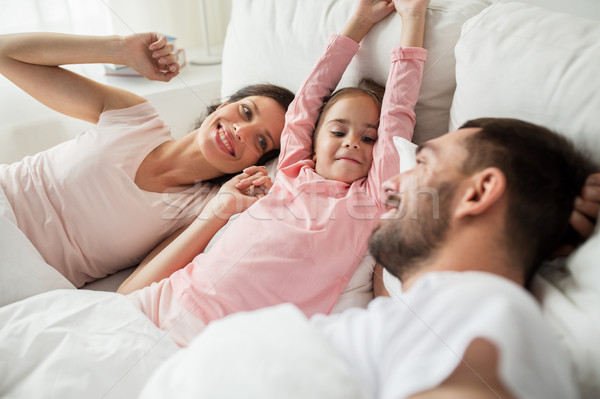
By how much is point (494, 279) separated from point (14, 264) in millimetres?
940

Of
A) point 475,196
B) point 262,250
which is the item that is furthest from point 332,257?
point 475,196

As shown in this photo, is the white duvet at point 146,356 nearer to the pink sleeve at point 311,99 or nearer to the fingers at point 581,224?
the fingers at point 581,224

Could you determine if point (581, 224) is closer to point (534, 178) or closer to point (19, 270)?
point (534, 178)

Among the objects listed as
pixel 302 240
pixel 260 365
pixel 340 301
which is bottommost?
pixel 340 301

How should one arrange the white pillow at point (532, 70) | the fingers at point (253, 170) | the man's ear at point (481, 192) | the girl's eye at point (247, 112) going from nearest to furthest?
the man's ear at point (481, 192) → the white pillow at point (532, 70) → the fingers at point (253, 170) → the girl's eye at point (247, 112)

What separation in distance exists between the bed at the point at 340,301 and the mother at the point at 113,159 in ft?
0.36

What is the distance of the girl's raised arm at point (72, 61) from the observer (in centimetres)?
120

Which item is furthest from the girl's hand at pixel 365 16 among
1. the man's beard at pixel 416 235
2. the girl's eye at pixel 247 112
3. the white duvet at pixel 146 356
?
the white duvet at pixel 146 356

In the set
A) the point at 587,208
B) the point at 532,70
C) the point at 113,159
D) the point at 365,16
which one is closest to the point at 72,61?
the point at 113,159

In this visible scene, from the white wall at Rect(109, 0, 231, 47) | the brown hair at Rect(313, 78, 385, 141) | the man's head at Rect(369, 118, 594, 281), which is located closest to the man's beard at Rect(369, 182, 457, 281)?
the man's head at Rect(369, 118, 594, 281)

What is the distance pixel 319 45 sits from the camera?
1224mm

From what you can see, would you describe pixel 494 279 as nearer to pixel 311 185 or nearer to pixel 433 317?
pixel 433 317

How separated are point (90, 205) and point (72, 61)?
1.52 ft

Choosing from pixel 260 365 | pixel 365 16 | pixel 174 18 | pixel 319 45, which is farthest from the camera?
pixel 174 18
